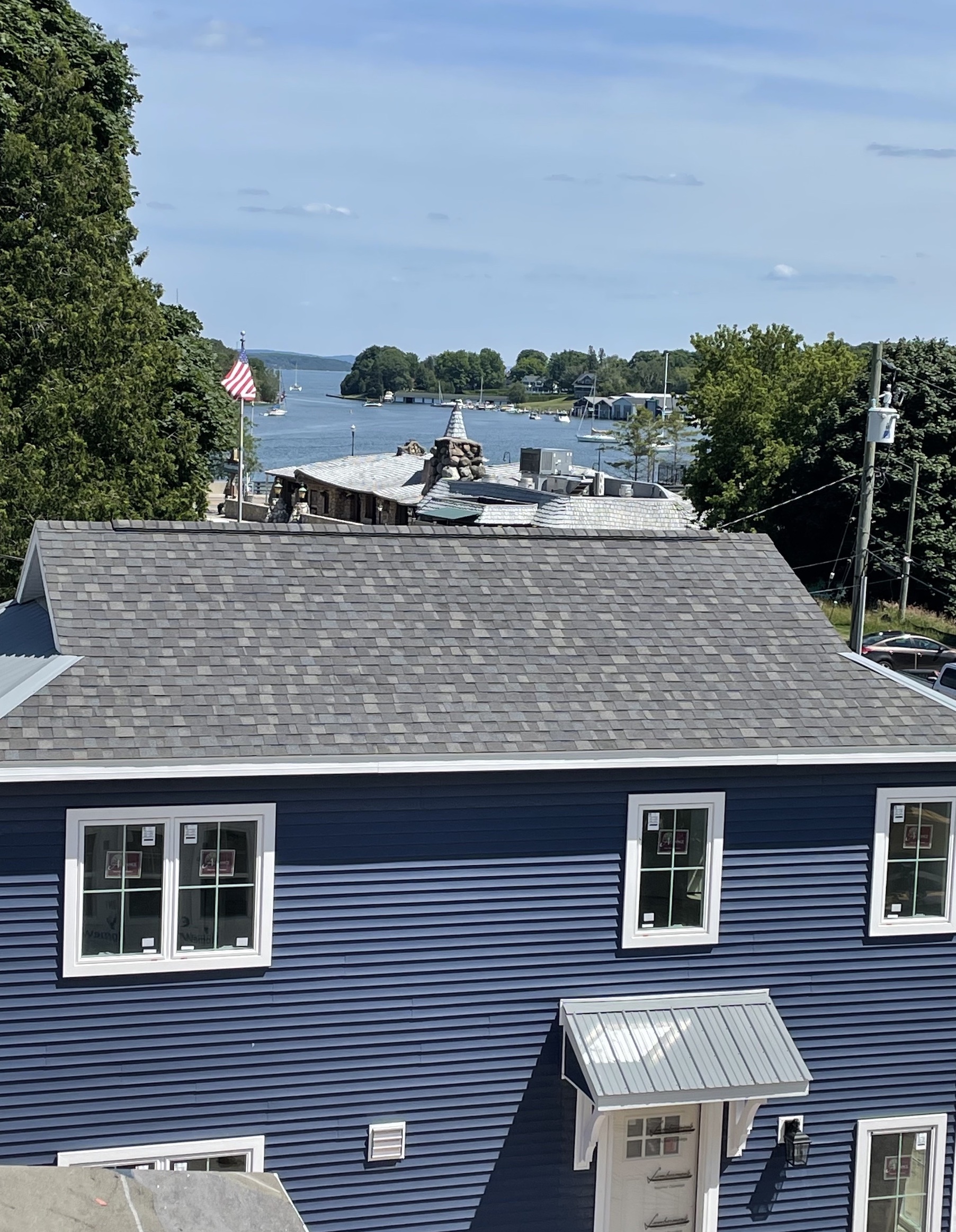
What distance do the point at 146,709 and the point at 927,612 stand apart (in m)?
44.5

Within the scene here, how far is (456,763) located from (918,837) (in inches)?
178

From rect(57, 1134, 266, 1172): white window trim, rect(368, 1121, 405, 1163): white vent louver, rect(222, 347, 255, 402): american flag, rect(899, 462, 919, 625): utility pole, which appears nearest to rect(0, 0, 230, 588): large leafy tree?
rect(222, 347, 255, 402): american flag

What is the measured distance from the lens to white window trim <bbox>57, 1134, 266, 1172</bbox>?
37.1ft

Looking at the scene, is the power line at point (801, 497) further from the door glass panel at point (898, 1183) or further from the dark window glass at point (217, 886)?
the dark window glass at point (217, 886)

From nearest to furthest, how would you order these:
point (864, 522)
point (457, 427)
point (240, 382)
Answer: point (864, 522), point (240, 382), point (457, 427)

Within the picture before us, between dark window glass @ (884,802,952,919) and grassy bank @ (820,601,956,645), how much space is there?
33.3 metres

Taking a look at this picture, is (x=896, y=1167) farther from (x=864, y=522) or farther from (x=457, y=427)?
(x=457, y=427)

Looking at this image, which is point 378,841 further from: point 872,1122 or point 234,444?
point 234,444

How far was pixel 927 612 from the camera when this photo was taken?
51.8 m

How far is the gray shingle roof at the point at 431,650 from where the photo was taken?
38.3 ft

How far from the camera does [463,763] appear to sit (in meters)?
11.9

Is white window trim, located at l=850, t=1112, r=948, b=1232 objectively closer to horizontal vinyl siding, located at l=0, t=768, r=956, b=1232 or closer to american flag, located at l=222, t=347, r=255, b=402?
horizontal vinyl siding, located at l=0, t=768, r=956, b=1232

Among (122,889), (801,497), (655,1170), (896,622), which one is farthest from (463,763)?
(801,497)

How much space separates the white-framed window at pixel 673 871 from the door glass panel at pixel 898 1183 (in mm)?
2888
